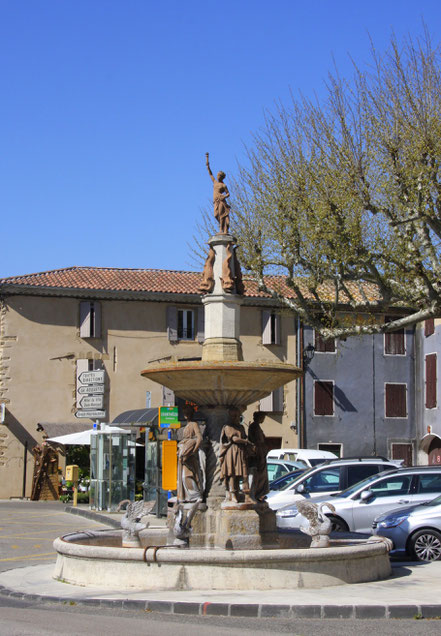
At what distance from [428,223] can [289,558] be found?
10179mm

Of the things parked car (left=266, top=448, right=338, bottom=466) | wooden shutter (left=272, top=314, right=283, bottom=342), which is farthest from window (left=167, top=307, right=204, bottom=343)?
Answer: parked car (left=266, top=448, right=338, bottom=466)

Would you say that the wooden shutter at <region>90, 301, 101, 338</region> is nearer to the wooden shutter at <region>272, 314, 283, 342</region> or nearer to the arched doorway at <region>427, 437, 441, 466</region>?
the wooden shutter at <region>272, 314, 283, 342</region>

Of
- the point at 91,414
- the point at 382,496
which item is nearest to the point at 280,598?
the point at 382,496

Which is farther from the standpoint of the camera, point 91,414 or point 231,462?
point 91,414

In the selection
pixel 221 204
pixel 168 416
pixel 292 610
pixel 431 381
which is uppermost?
pixel 221 204

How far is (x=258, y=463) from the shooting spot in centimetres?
1274

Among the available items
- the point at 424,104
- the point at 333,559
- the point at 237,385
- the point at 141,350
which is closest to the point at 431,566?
the point at 333,559

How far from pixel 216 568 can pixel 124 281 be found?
29.3m

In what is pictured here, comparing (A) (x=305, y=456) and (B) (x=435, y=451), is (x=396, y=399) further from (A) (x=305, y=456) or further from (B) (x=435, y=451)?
(A) (x=305, y=456)

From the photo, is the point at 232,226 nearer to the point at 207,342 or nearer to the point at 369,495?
the point at 369,495

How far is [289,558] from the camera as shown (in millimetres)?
10562

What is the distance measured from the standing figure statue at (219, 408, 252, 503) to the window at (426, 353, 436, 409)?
28.1m

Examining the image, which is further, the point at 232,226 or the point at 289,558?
the point at 232,226

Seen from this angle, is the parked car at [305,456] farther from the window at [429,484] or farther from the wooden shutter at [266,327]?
the window at [429,484]
